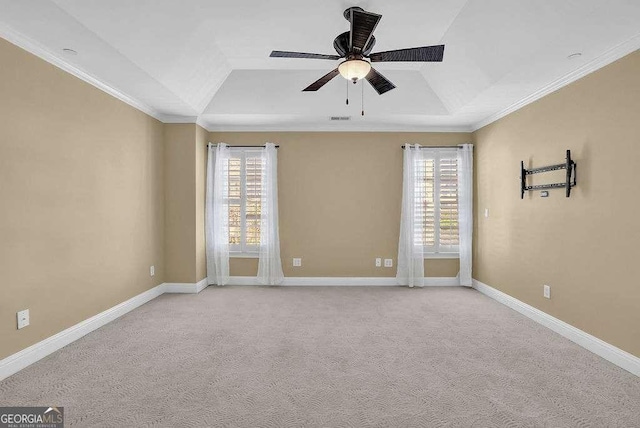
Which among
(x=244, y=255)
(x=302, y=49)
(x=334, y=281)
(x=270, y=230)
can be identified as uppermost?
(x=302, y=49)

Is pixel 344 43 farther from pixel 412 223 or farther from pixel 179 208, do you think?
pixel 179 208

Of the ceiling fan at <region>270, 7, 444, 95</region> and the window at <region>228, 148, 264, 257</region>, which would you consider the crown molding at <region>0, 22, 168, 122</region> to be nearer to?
the window at <region>228, 148, 264, 257</region>

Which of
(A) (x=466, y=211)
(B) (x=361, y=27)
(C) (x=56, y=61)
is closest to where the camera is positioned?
(B) (x=361, y=27)

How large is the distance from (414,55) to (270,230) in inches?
141

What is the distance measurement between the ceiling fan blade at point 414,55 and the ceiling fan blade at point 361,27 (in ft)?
0.57

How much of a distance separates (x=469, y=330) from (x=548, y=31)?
291 centimetres

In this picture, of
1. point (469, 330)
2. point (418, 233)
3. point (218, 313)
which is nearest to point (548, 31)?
point (469, 330)

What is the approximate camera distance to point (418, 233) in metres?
5.54

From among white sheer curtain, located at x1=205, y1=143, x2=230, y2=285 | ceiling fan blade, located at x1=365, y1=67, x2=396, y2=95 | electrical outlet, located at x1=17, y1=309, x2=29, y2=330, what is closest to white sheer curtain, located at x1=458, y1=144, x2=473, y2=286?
ceiling fan blade, located at x1=365, y1=67, x2=396, y2=95

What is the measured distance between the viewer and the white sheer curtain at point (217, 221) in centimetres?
549

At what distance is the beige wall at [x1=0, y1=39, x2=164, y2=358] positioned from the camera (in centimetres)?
270

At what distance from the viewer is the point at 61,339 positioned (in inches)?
124

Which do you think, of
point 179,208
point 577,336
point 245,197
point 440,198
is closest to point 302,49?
point 245,197

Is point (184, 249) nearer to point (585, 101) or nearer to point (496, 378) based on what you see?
point (496, 378)
